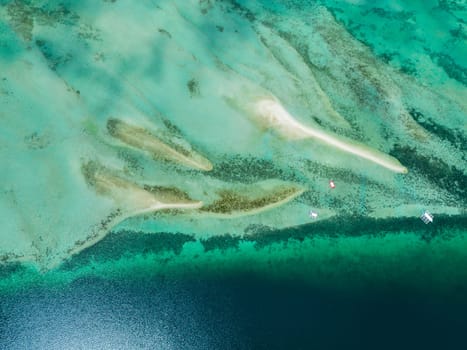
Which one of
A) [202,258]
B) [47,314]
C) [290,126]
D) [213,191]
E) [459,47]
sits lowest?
[47,314]

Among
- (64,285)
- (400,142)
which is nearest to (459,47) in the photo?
(400,142)

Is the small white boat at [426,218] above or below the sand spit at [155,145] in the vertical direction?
above

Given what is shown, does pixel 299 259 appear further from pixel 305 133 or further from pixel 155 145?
pixel 155 145

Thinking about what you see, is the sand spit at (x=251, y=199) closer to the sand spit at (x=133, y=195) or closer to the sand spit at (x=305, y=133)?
the sand spit at (x=133, y=195)

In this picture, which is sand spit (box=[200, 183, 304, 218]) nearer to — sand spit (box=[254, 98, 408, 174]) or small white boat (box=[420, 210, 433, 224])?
sand spit (box=[254, 98, 408, 174])

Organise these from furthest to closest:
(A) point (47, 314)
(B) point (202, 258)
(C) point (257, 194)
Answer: (C) point (257, 194) < (B) point (202, 258) < (A) point (47, 314)

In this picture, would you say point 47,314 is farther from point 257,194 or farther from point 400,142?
point 400,142
